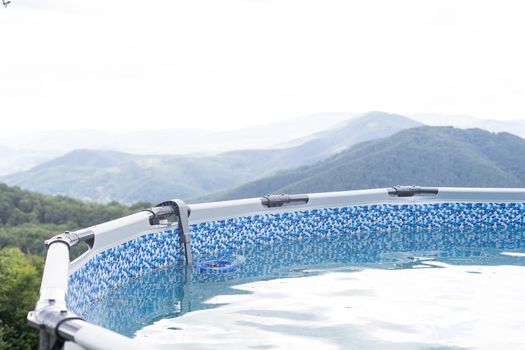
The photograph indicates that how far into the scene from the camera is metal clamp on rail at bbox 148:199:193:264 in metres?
5.18

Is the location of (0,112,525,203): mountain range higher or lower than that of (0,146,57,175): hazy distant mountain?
lower

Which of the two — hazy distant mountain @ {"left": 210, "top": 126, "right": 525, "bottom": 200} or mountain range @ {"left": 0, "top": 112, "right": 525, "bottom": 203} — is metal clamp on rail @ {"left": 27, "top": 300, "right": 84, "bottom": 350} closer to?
Result: mountain range @ {"left": 0, "top": 112, "right": 525, "bottom": 203}

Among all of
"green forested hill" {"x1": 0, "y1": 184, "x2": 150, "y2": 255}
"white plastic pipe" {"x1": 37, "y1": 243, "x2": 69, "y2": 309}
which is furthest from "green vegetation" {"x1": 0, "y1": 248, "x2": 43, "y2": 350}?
"green forested hill" {"x1": 0, "y1": 184, "x2": 150, "y2": 255}

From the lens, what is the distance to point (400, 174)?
57656 mm

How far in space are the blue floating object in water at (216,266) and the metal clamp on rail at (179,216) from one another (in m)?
0.15

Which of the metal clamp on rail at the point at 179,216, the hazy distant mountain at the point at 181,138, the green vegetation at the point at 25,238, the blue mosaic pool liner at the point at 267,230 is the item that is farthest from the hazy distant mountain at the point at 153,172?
the metal clamp on rail at the point at 179,216

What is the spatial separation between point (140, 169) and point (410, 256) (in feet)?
337

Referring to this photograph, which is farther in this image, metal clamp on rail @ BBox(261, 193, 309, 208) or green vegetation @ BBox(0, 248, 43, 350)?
metal clamp on rail @ BBox(261, 193, 309, 208)

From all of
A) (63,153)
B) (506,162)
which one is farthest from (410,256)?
(63,153)

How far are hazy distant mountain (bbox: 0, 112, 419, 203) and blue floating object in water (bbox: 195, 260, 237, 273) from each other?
3464 inches

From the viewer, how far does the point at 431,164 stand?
59219mm

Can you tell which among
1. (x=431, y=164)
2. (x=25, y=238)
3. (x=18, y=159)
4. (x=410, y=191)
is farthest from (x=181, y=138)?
(x=410, y=191)

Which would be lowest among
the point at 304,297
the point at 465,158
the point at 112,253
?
the point at 304,297

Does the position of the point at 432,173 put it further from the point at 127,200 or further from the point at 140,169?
the point at 140,169
